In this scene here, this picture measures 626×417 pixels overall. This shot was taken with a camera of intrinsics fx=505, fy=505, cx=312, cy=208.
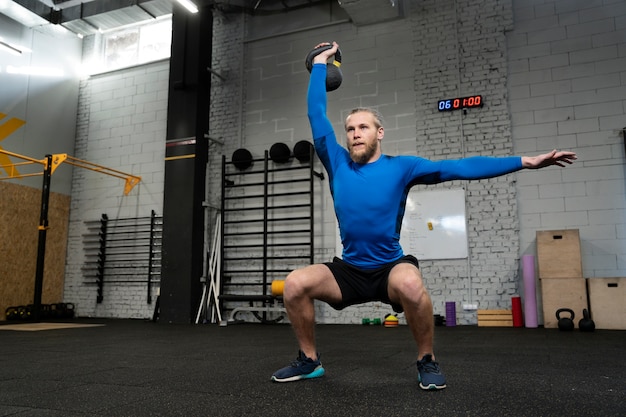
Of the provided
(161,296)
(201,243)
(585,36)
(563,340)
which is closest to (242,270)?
(201,243)

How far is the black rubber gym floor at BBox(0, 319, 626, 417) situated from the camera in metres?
1.52

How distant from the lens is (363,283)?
2002mm

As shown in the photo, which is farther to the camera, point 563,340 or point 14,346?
point 563,340

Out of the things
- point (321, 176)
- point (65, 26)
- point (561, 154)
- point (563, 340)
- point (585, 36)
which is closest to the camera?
point (561, 154)

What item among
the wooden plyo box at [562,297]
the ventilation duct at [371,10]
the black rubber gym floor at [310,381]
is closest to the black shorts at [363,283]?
the black rubber gym floor at [310,381]

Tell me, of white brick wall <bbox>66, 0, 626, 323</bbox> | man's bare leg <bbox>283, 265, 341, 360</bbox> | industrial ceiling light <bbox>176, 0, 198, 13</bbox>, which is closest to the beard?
man's bare leg <bbox>283, 265, 341, 360</bbox>

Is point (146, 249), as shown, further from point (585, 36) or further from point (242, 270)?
point (585, 36)

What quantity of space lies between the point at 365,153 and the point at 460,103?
4.40m

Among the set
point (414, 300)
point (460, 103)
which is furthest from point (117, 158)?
point (414, 300)

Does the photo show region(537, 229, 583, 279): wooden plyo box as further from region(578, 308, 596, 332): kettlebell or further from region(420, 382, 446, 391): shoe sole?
region(420, 382, 446, 391): shoe sole

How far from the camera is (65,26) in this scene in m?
8.06

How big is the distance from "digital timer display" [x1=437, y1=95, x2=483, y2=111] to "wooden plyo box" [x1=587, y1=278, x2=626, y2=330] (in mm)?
2350

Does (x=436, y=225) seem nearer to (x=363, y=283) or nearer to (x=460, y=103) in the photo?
(x=460, y=103)

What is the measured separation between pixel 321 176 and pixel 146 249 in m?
2.81
